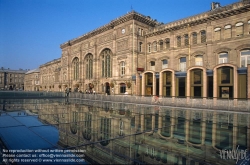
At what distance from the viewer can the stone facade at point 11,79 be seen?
4459 inches

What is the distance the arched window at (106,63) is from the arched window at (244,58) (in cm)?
2516

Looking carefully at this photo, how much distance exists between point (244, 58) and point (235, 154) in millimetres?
23404

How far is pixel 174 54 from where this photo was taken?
31.3 meters

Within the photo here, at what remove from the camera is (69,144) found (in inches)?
245

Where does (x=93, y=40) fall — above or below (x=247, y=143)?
above

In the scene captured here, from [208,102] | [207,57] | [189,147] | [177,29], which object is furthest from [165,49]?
[189,147]

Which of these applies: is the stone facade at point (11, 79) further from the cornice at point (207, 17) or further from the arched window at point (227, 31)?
the arched window at point (227, 31)

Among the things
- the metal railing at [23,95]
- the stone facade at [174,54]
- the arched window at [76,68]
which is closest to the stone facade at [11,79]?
the arched window at [76,68]

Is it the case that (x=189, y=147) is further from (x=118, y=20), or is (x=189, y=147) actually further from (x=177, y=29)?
(x=118, y=20)

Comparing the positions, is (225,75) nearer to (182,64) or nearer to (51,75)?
(182,64)

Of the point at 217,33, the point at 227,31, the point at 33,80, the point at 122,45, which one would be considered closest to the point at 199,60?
the point at 217,33

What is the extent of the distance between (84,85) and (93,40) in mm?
12628

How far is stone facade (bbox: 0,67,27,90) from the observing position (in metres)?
113

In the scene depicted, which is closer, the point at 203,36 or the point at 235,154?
the point at 235,154
